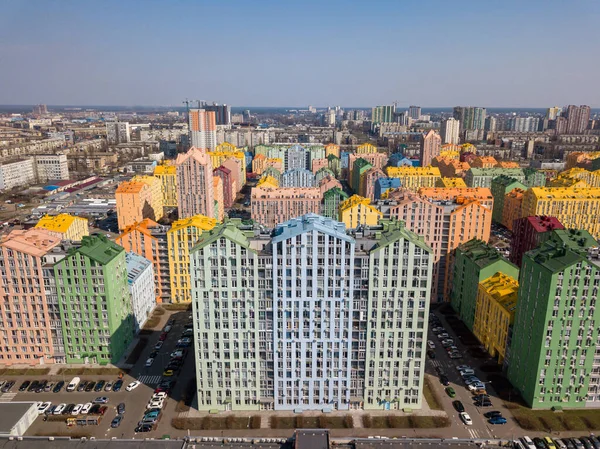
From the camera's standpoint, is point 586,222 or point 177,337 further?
point 586,222

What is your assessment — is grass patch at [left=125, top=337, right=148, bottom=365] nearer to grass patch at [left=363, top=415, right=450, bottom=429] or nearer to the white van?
the white van

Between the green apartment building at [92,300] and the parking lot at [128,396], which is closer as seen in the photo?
the parking lot at [128,396]

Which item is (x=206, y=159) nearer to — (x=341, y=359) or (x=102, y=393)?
(x=102, y=393)

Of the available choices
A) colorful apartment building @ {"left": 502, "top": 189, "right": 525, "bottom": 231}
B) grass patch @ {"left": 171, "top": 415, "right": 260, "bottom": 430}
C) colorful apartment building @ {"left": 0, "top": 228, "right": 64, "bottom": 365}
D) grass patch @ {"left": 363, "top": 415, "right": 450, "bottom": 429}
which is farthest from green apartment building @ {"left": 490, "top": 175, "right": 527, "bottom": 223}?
colorful apartment building @ {"left": 0, "top": 228, "right": 64, "bottom": 365}

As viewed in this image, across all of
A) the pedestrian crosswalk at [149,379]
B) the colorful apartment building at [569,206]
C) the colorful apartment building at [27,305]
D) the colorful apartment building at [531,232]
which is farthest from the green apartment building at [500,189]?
the colorful apartment building at [27,305]

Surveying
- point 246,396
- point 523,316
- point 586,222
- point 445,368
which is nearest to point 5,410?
point 246,396

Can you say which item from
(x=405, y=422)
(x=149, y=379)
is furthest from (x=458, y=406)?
(x=149, y=379)

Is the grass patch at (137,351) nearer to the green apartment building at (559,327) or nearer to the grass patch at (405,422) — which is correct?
the grass patch at (405,422)

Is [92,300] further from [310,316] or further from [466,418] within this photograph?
[466,418]
